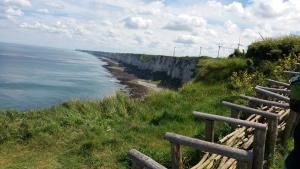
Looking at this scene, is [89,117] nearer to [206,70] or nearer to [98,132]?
[98,132]

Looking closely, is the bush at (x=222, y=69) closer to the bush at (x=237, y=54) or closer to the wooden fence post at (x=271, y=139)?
the bush at (x=237, y=54)

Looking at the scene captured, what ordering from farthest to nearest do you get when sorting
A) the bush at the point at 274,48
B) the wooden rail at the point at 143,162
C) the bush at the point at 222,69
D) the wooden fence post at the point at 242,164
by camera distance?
the bush at the point at 222,69, the bush at the point at 274,48, the wooden fence post at the point at 242,164, the wooden rail at the point at 143,162

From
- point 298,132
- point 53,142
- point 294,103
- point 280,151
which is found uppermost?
point 294,103

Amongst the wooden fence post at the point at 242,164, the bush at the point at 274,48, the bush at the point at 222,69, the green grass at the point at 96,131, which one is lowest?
the green grass at the point at 96,131

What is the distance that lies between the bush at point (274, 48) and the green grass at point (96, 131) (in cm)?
650

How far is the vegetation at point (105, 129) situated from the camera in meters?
10.9

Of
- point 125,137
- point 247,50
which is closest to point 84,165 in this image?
point 125,137

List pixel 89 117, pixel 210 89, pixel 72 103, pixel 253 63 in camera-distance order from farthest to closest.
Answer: pixel 253 63 < pixel 210 89 < pixel 72 103 < pixel 89 117

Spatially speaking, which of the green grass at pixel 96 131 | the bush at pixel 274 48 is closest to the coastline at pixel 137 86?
the bush at pixel 274 48

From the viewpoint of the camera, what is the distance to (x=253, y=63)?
75.1ft

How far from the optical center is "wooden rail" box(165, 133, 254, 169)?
221 inches

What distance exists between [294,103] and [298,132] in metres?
0.35

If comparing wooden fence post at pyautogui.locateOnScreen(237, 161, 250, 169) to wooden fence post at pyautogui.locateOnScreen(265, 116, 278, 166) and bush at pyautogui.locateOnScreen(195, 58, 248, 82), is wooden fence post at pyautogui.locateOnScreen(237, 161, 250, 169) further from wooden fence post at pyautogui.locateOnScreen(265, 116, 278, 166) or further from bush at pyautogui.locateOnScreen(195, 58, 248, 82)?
bush at pyautogui.locateOnScreen(195, 58, 248, 82)

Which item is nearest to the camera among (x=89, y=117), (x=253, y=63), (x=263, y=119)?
(x=263, y=119)
